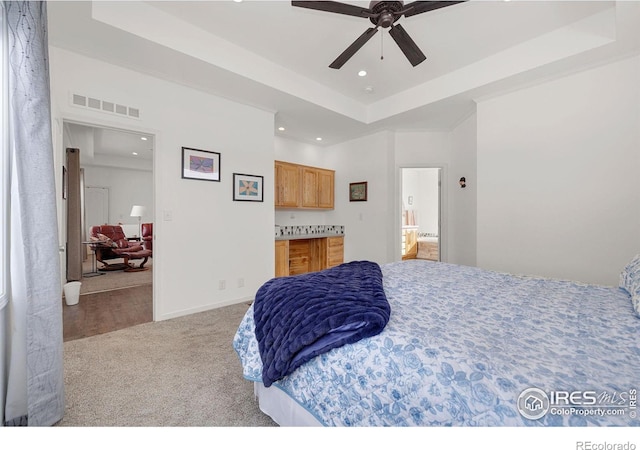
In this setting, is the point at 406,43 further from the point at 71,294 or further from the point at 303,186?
the point at 71,294

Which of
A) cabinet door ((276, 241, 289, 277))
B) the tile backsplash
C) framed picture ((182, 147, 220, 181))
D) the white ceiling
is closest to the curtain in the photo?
the white ceiling

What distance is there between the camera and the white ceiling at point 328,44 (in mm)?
2416

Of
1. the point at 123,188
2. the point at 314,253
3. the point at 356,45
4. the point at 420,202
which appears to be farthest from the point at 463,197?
the point at 123,188

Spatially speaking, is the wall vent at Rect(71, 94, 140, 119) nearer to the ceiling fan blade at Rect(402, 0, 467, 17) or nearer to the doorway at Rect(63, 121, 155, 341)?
the doorway at Rect(63, 121, 155, 341)

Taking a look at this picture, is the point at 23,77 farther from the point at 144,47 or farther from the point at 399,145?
the point at 399,145

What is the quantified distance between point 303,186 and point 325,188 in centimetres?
56

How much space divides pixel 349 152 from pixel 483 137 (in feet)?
7.96

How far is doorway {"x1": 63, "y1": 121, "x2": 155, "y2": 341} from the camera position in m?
3.14

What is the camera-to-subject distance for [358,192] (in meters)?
5.29

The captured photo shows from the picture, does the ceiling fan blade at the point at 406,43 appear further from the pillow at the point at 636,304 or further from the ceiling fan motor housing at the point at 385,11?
the pillow at the point at 636,304

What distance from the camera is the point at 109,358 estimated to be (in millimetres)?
2217

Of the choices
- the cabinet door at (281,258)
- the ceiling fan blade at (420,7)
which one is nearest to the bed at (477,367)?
the ceiling fan blade at (420,7)

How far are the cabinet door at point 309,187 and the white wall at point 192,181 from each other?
1.21m

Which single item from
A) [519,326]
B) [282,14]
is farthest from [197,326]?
[282,14]
